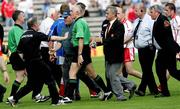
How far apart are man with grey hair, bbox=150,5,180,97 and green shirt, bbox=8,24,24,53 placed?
9.88ft

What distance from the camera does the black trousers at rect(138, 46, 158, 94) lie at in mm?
19422

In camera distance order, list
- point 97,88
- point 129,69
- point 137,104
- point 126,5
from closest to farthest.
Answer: point 137,104 < point 97,88 < point 129,69 < point 126,5

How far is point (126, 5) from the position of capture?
4075cm

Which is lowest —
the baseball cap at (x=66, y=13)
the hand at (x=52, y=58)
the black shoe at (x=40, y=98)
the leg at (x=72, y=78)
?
the black shoe at (x=40, y=98)

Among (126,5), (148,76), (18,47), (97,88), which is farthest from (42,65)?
(126,5)

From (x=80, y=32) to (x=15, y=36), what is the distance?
1.72m

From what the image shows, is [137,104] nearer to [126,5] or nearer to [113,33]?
[113,33]

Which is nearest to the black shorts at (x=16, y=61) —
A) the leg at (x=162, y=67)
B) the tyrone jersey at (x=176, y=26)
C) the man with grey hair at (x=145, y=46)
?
the man with grey hair at (x=145, y=46)

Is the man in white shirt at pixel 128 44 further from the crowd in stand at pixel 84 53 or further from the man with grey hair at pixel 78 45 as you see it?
the man with grey hair at pixel 78 45

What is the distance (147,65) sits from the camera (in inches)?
768

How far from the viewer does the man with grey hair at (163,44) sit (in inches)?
728

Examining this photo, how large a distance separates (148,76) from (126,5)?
2131cm

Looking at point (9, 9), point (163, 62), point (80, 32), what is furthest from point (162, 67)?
point (9, 9)

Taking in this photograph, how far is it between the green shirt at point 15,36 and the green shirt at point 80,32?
1.33m
